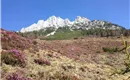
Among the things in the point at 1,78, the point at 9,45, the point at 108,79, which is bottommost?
the point at 108,79

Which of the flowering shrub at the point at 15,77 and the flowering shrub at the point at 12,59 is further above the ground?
the flowering shrub at the point at 12,59

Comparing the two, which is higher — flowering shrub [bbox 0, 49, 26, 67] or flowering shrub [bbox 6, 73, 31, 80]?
flowering shrub [bbox 0, 49, 26, 67]

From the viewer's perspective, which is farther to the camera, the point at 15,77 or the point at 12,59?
the point at 12,59

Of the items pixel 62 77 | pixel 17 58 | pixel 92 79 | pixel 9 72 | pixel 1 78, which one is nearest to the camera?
pixel 1 78

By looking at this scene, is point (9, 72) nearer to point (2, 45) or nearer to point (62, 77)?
point (62, 77)

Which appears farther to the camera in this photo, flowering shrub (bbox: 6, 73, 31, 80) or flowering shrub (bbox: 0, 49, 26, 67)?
flowering shrub (bbox: 0, 49, 26, 67)

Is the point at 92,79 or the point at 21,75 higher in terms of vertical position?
the point at 21,75

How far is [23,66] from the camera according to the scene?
14.9 metres

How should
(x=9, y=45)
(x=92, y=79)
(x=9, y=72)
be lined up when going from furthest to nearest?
(x=9, y=45), (x=92, y=79), (x=9, y=72)

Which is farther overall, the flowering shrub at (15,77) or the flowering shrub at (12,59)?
the flowering shrub at (12,59)

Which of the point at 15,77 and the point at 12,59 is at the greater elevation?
the point at 12,59

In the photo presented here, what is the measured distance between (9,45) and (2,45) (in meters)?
0.93

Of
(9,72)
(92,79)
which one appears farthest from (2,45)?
(92,79)

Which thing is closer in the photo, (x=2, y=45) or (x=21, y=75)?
(x=21, y=75)
